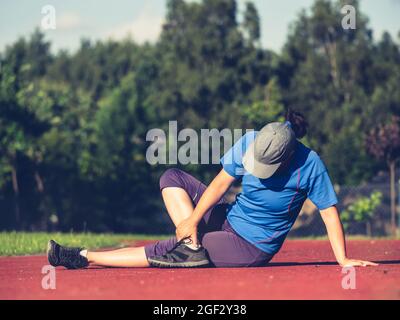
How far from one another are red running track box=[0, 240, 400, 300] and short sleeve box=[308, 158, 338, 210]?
56cm

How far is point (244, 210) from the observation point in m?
7.52

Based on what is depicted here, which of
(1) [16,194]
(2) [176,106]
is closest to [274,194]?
(1) [16,194]

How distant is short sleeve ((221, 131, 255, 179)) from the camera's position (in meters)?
7.12

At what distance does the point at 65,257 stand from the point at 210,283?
1820mm

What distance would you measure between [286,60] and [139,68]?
10436 mm

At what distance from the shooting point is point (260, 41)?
Answer: 1887 inches

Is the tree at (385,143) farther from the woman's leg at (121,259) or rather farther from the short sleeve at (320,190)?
the woman's leg at (121,259)

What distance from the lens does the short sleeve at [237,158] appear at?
7.12 meters

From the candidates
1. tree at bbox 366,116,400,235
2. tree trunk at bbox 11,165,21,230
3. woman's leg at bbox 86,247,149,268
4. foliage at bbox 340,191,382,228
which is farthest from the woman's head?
tree trunk at bbox 11,165,21,230

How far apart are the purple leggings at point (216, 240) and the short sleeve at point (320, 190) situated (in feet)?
2.11
